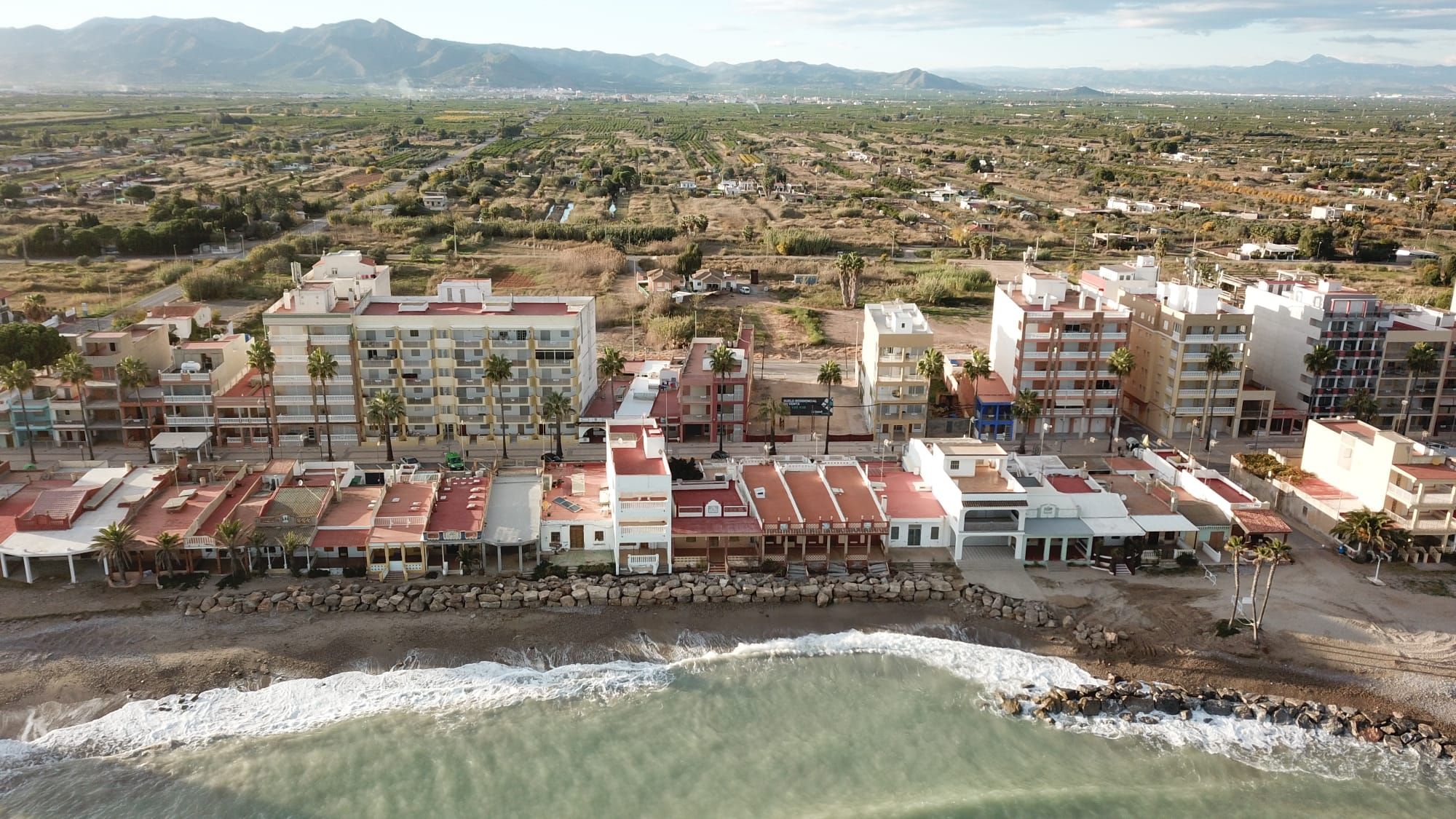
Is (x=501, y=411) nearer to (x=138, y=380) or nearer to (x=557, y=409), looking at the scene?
(x=557, y=409)

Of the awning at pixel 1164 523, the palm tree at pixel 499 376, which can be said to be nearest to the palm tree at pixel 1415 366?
the awning at pixel 1164 523

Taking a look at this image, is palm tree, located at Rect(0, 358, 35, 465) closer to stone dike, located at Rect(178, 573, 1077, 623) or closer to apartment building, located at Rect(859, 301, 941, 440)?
stone dike, located at Rect(178, 573, 1077, 623)

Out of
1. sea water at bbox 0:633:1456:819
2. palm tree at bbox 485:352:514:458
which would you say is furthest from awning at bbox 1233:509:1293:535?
palm tree at bbox 485:352:514:458

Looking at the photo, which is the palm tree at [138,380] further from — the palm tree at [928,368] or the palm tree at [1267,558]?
the palm tree at [1267,558]

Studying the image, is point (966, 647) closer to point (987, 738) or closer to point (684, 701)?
point (987, 738)

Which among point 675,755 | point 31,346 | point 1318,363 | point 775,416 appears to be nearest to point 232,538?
point 675,755

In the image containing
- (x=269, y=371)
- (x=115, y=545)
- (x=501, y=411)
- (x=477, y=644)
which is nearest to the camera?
(x=477, y=644)

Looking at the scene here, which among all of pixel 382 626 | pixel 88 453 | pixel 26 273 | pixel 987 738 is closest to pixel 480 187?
pixel 26 273
